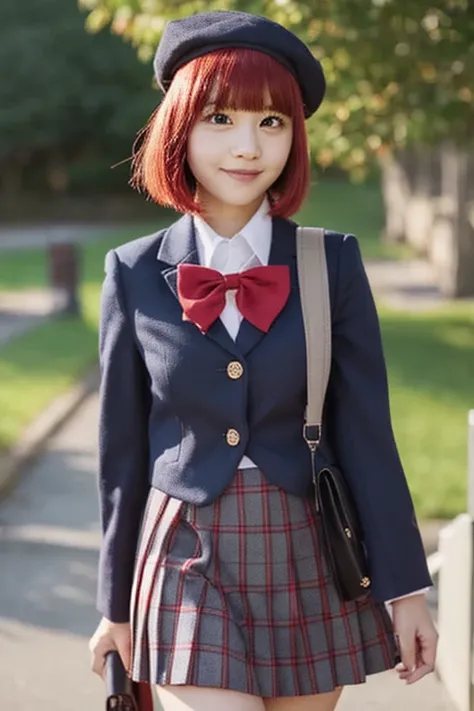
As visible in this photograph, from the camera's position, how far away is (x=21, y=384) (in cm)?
1246

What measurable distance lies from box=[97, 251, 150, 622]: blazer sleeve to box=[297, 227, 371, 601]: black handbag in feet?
1.18

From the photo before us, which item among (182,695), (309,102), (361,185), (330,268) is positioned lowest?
(361,185)

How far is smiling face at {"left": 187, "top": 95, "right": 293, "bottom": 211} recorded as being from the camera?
2.86 metres

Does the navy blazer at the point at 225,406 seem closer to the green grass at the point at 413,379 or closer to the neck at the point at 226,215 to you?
the neck at the point at 226,215

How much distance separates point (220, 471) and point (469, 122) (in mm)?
6950

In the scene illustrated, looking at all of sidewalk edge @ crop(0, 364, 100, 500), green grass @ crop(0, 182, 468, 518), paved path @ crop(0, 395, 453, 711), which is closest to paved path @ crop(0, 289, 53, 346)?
green grass @ crop(0, 182, 468, 518)

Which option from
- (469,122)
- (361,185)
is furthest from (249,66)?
(361,185)

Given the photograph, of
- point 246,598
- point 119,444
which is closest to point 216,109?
point 119,444

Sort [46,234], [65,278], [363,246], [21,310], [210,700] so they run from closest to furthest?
1. [210,700]
2. [65,278]
3. [21,310]
4. [363,246]
5. [46,234]

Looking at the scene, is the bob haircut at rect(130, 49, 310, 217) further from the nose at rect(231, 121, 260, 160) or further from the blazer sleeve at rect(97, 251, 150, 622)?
the blazer sleeve at rect(97, 251, 150, 622)

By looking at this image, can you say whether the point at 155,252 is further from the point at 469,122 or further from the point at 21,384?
the point at 21,384

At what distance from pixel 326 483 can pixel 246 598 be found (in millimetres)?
277

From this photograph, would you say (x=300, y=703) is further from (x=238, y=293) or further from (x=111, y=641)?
(x=238, y=293)

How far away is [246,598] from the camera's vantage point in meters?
2.84
